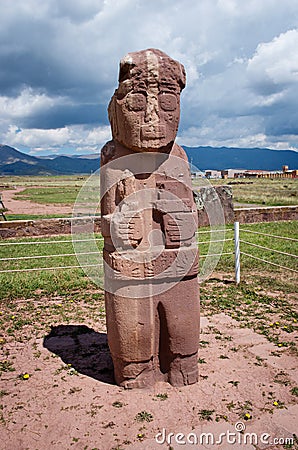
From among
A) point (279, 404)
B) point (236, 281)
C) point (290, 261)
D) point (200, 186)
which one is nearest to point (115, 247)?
point (279, 404)

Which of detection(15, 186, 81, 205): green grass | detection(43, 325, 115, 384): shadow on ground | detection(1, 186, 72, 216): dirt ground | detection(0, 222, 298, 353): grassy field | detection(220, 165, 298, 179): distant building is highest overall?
detection(220, 165, 298, 179): distant building

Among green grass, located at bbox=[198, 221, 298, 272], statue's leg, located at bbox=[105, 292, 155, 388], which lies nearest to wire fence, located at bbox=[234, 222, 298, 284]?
green grass, located at bbox=[198, 221, 298, 272]

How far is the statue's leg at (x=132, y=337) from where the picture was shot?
3812mm

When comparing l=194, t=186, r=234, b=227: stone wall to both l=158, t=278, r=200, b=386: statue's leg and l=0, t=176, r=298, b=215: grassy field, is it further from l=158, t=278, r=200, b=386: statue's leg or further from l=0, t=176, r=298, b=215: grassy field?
l=158, t=278, r=200, b=386: statue's leg

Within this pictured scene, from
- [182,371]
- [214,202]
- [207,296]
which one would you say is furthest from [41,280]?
[214,202]

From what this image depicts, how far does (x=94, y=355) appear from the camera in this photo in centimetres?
480

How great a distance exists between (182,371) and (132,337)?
25.6 inches

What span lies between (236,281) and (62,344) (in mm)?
3656

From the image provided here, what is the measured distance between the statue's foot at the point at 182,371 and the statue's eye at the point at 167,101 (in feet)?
7.84

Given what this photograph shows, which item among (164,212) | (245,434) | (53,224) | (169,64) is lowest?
(245,434)

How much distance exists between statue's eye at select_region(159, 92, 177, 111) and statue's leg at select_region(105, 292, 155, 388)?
1780mm

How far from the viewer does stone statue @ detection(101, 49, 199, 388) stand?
3.63 meters

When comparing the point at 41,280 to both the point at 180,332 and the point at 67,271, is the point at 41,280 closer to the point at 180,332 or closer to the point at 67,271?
the point at 67,271

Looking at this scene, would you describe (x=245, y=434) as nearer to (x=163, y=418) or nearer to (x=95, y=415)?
(x=163, y=418)
